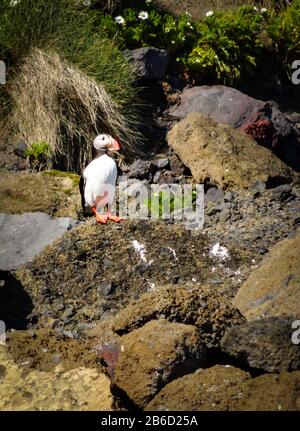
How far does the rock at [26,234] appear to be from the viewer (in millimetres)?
6027

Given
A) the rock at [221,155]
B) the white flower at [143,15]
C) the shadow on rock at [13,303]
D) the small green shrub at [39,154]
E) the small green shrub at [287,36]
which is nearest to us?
the shadow on rock at [13,303]

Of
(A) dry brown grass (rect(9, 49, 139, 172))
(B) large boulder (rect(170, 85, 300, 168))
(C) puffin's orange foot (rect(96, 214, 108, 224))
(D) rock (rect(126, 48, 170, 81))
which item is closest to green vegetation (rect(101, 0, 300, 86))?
(D) rock (rect(126, 48, 170, 81))

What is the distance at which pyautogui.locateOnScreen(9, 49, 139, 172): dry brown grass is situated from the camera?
26.7 feet

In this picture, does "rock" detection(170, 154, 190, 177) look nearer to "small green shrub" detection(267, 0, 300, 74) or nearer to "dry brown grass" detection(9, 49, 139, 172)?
"dry brown grass" detection(9, 49, 139, 172)

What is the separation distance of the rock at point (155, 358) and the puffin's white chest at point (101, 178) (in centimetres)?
A: 214

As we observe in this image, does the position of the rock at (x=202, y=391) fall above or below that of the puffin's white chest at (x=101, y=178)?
below

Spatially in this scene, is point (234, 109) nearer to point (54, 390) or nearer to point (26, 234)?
point (26, 234)

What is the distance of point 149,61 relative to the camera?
9188 mm

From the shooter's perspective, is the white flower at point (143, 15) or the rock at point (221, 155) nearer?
the rock at point (221, 155)

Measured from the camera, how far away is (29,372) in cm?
407

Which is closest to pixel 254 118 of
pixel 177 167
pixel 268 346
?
pixel 177 167

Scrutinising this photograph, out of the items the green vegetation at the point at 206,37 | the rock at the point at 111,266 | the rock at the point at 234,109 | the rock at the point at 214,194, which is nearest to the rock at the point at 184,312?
the rock at the point at 111,266

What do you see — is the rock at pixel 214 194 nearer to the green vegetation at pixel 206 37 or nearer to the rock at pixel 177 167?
the rock at pixel 177 167

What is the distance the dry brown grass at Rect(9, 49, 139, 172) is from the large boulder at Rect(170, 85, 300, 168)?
0.93m
